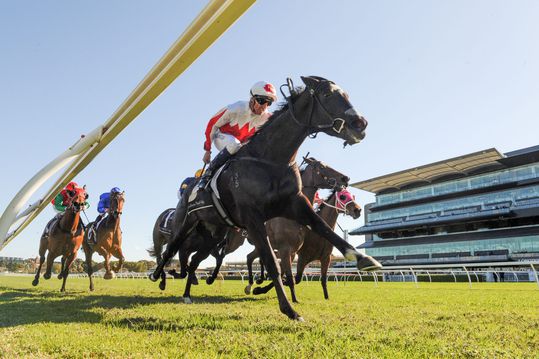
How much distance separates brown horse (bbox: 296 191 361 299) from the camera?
863 centimetres

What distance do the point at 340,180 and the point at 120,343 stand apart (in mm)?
6103

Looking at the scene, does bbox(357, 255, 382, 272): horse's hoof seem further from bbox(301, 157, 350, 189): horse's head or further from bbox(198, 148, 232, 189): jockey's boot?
bbox(301, 157, 350, 189): horse's head

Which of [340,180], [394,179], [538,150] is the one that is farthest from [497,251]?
[340,180]

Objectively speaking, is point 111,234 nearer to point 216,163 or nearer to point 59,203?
point 59,203

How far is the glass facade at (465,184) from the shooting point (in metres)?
60.2

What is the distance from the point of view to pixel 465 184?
222ft

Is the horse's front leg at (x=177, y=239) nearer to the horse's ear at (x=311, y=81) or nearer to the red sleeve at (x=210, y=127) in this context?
the red sleeve at (x=210, y=127)

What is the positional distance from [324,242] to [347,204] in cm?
97

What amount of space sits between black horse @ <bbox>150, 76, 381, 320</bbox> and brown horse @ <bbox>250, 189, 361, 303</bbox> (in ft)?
10.5

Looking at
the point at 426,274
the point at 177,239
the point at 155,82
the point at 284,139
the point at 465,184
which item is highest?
the point at 465,184

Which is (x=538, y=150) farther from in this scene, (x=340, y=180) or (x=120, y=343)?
(x=120, y=343)

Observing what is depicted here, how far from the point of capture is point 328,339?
3109mm

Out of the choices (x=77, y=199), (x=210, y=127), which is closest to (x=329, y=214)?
(x=210, y=127)

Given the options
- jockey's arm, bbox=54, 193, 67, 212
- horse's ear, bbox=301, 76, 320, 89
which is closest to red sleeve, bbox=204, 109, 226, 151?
horse's ear, bbox=301, 76, 320, 89
